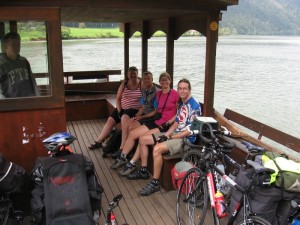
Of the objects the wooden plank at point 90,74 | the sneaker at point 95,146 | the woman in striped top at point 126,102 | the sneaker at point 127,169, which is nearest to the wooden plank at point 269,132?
the woman in striped top at point 126,102

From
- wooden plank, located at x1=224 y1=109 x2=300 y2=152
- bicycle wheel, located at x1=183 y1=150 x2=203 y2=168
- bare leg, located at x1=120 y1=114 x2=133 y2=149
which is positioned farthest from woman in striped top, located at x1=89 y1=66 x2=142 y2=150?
bicycle wheel, located at x1=183 y1=150 x2=203 y2=168

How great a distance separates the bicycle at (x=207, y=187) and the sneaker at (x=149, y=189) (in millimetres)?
461

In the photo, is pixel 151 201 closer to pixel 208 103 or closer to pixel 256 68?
pixel 208 103

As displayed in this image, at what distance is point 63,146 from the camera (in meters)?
2.75

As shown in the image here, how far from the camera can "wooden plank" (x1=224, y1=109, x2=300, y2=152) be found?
12.2 ft

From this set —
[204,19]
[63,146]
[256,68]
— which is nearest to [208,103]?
[204,19]

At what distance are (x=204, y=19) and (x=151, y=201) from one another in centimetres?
239

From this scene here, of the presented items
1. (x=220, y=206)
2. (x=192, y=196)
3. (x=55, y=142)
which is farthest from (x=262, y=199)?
(x=55, y=142)

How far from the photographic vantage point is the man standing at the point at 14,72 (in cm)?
321

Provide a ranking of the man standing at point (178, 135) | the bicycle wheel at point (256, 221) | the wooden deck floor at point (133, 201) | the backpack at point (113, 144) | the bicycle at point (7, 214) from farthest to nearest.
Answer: the backpack at point (113, 144)
the man standing at point (178, 135)
the wooden deck floor at point (133, 201)
the bicycle at point (7, 214)
the bicycle wheel at point (256, 221)

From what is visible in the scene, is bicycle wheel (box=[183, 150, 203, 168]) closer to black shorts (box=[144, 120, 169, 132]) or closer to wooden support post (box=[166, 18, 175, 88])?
black shorts (box=[144, 120, 169, 132])

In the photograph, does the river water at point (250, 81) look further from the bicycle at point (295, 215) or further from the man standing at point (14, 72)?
the bicycle at point (295, 215)

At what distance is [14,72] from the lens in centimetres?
325

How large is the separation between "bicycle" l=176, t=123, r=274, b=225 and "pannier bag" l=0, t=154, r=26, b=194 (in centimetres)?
139
